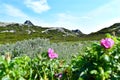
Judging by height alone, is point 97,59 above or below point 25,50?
above

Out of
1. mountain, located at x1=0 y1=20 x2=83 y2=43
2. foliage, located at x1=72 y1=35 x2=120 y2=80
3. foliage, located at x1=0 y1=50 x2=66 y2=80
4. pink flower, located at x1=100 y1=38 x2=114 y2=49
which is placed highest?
pink flower, located at x1=100 y1=38 x2=114 y2=49

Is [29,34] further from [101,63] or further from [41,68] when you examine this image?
[101,63]

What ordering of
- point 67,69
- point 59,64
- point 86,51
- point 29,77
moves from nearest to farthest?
1. point 86,51
2. point 67,69
3. point 29,77
4. point 59,64

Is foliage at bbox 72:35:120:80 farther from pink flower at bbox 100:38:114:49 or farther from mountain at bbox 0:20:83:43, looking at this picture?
mountain at bbox 0:20:83:43

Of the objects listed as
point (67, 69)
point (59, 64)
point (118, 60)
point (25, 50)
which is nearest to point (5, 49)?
point (25, 50)

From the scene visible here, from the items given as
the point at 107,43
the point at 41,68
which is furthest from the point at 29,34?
the point at 107,43

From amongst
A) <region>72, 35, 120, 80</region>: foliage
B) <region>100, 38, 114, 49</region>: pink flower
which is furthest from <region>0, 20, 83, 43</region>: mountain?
<region>100, 38, 114, 49</region>: pink flower

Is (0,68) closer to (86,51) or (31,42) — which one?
(86,51)

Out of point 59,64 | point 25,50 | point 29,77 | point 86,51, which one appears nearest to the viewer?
point 86,51

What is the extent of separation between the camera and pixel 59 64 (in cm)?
796

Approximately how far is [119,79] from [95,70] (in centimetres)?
43

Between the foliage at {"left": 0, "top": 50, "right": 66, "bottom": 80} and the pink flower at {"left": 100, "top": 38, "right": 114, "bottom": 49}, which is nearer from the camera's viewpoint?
the pink flower at {"left": 100, "top": 38, "right": 114, "bottom": 49}

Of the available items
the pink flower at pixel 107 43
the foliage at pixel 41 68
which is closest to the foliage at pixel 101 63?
the pink flower at pixel 107 43

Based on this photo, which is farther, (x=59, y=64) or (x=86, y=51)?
(x=59, y=64)
